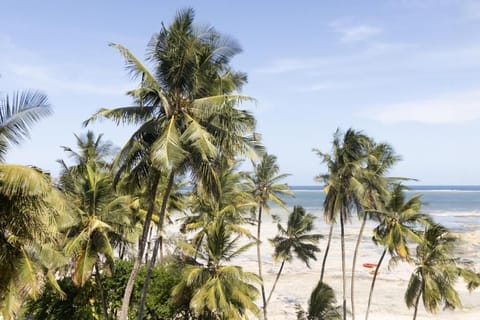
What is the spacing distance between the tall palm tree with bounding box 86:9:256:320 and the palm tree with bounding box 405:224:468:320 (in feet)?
38.3

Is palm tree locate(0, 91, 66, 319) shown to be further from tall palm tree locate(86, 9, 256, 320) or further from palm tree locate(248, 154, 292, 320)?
palm tree locate(248, 154, 292, 320)

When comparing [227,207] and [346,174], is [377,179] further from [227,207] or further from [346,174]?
[227,207]

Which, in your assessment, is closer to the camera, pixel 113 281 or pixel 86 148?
pixel 113 281

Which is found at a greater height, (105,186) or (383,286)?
(105,186)

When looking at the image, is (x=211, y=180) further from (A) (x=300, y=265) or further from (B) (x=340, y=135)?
(A) (x=300, y=265)

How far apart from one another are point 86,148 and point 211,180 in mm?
12471

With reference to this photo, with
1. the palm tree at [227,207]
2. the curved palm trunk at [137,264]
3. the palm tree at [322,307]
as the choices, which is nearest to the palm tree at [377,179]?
the palm tree at [322,307]

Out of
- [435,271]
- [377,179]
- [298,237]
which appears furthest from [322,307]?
[377,179]

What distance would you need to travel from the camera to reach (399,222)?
2117 cm

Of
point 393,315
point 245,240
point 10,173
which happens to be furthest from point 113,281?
point 245,240

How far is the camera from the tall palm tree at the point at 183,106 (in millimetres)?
12008

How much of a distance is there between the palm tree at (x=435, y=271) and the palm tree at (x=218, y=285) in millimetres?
8161

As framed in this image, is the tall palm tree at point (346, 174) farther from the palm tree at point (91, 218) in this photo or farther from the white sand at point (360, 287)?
the palm tree at point (91, 218)

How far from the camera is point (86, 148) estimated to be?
2242 cm
